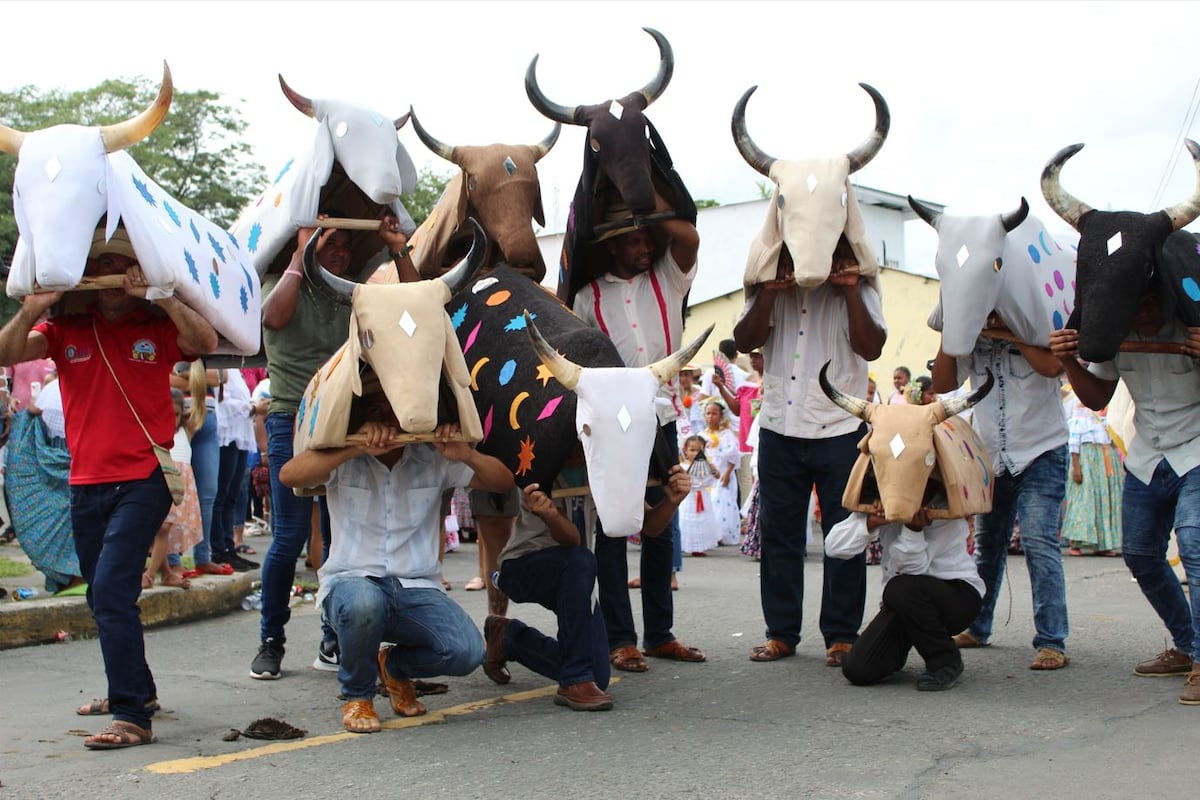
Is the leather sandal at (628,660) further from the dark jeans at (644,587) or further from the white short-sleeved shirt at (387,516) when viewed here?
the white short-sleeved shirt at (387,516)

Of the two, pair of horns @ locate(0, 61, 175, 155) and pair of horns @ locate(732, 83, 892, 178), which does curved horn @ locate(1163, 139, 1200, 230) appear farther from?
pair of horns @ locate(0, 61, 175, 155)

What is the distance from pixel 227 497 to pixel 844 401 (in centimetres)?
693

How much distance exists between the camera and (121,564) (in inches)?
212

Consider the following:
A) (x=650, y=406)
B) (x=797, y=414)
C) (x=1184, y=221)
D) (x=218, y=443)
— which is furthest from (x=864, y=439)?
(x=218, y=443)

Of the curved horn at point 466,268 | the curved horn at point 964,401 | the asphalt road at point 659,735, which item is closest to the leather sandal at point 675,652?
the asphalt road at point 659,735

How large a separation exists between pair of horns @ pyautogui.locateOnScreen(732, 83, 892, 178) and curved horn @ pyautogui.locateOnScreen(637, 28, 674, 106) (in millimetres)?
529

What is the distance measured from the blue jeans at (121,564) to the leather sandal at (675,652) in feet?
9.18

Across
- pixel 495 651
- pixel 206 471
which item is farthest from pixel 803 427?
pixel 206 471

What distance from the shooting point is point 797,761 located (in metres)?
5.05

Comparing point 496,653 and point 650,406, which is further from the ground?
point 650,406

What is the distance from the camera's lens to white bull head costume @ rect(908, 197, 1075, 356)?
21.6ft

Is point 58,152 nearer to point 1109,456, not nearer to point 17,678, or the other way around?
point 17,678

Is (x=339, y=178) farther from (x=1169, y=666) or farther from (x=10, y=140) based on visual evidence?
(x=1169, y=666)

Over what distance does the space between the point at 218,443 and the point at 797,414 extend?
5.92m
